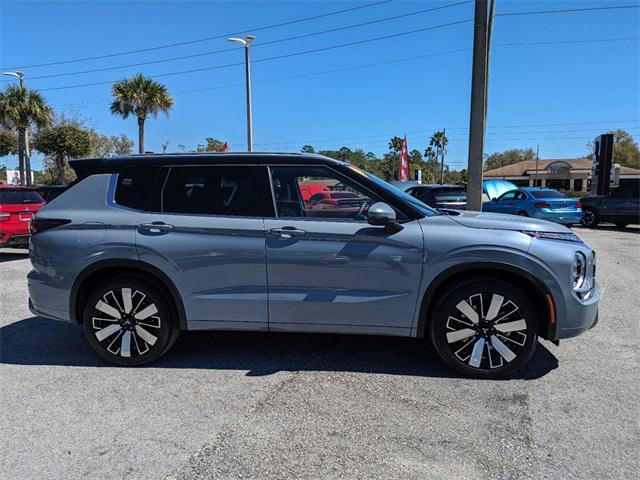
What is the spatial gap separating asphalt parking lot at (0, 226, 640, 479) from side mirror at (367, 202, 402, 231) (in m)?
1.27

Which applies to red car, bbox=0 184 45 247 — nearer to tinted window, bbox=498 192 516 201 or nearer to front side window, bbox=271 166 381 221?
front side window, bbox=271 166 381 221

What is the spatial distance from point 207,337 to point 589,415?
3.53 m

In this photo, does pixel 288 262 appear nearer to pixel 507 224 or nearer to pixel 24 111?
pixel 507 224

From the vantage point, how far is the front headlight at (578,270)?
3793mm

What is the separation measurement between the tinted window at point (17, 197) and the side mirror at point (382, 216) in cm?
938

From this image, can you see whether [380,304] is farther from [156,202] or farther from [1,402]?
[1,402]

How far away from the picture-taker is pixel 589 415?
10.9ft

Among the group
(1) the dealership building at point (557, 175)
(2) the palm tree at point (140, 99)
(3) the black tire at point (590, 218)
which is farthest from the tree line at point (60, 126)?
(1) the dealership building at point (557, 175)

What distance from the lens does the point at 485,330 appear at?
152 inches

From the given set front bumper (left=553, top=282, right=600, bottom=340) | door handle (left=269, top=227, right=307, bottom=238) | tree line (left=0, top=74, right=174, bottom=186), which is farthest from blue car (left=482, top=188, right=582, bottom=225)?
tree line (left=0, top=74, right=174, bottom=186)

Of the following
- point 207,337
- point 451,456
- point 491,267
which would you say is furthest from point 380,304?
point 207,337

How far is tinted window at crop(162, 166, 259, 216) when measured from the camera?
4.16 meters

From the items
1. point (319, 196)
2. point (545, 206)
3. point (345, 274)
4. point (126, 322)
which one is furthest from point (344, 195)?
point (545, 206)

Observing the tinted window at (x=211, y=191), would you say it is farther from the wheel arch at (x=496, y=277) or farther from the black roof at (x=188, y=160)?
the wheel arch at (x=496, y=277)
